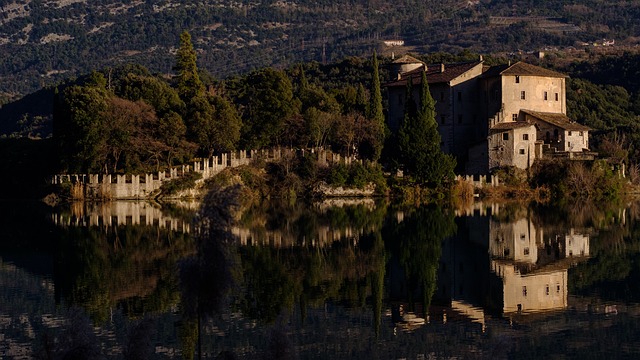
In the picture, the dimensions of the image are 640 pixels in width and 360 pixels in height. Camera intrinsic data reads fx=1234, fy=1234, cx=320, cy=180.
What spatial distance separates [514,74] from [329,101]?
41.4 ft

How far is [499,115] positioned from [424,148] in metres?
7.64

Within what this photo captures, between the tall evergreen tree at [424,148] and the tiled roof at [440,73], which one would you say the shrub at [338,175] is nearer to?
the tall evergreen tree at [424,148]

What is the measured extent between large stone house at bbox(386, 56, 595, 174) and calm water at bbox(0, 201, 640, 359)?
22911 millimetres

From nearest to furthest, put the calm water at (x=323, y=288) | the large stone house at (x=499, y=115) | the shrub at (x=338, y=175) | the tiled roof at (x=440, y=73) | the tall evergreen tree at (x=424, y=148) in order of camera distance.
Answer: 1. the calm water at (x=323, y=288)
2. the tall evergreen tree at (x=424, y=148)
3. the shrub at (x=338, y=175)
4. the large stone house at (x=499, y=115)
5. the tiled roof at (x=440, y=73)

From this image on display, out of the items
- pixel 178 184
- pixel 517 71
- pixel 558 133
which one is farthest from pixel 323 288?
pixel 517 71

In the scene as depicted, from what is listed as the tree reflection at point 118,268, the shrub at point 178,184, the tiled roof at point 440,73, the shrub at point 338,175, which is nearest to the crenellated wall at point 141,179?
the shrub at point 178,184

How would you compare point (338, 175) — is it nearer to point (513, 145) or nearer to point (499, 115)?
point (513, 145)

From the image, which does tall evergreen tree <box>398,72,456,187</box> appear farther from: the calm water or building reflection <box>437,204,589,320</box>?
building reflection <box>437,204,589,320</box>

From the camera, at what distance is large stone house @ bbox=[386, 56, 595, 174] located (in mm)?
78125

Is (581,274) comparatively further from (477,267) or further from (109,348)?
(109,348)

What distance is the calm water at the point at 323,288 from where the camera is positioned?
77.5 feet

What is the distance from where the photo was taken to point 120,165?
77.1 metres

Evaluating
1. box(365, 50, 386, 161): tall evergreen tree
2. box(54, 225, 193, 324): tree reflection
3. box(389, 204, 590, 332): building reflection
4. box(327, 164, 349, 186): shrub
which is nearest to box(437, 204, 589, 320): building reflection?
box(389, 204, 590, 332): building reflection

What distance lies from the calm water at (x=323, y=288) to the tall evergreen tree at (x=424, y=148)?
18.6 metres
